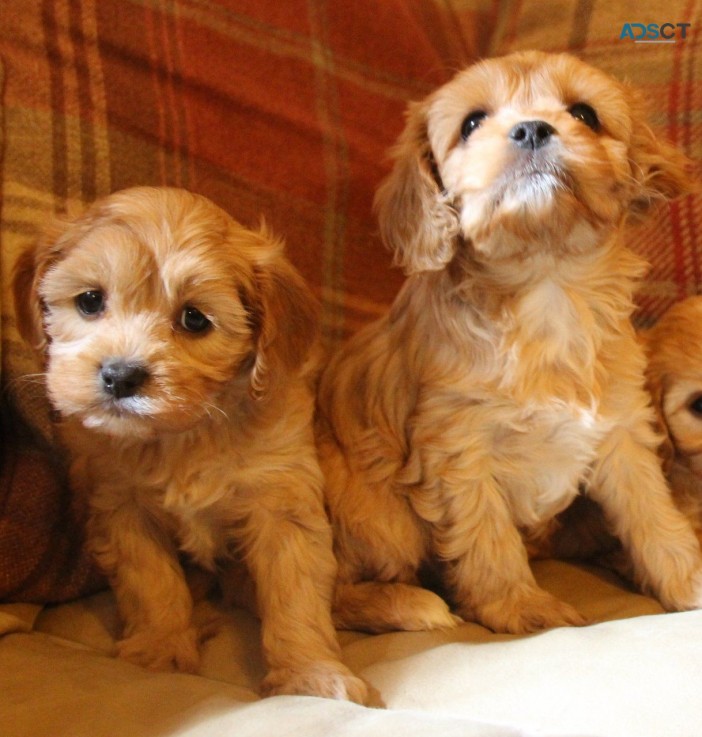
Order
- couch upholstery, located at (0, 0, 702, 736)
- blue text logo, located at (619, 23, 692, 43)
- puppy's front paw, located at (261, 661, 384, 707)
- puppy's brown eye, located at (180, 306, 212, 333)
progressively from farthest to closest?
blue text logo, located at (619, 23, 692, 43), puppy's brown eye, located at (180, 306, 212, 333), puppy's front paw, located at (261, 661, 384, 707), couch upholstery, located at (0, 0, 702, 736)

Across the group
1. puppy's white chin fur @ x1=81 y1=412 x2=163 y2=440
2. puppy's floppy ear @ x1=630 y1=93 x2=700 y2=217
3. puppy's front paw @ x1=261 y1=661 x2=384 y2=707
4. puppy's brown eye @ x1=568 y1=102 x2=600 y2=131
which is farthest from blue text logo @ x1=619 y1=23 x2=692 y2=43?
puppy's front paw @ x1=261 y1=661 x2=384 y2=707

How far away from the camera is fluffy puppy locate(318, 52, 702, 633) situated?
1.82 meters

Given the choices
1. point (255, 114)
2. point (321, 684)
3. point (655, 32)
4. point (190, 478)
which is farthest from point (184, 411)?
point (655, 32)

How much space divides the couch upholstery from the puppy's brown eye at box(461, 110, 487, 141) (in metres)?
0.75

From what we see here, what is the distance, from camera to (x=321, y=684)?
1594 mm

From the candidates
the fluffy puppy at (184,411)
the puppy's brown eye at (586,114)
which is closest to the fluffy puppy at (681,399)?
the puppy's brown eye at (586,114)

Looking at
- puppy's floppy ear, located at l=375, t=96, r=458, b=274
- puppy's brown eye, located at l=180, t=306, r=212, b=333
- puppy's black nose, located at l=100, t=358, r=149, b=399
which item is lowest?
puppy's black nose, located at l=100, t=358, r=149, b=399

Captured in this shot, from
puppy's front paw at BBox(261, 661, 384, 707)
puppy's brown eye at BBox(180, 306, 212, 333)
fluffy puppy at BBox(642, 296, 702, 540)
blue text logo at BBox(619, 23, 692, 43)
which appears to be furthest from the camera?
blue text logo at BBox(619, 23, 692, 43)

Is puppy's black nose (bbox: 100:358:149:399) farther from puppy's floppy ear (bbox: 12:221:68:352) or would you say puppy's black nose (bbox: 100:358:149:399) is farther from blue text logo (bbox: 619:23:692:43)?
blue text logo (bbox: 619:23:692:43)

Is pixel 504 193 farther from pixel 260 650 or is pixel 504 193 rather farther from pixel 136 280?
pixel 260 650

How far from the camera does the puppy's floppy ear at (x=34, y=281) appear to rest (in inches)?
70.2

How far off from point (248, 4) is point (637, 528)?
180 centimetres

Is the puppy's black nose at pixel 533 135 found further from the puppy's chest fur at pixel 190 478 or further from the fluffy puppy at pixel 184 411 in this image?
the puppy's chest fur at pixel 190 478

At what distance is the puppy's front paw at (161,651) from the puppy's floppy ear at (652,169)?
1.39m
